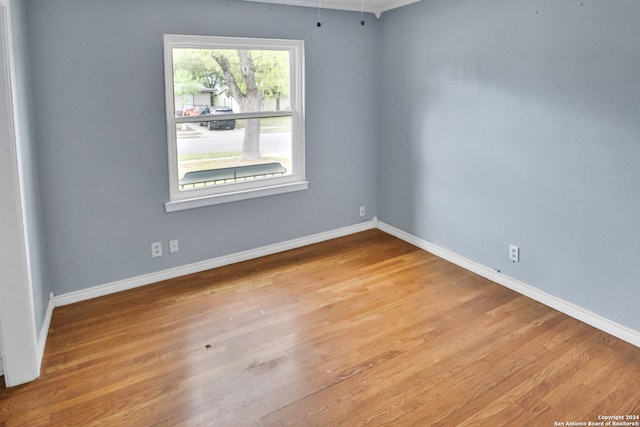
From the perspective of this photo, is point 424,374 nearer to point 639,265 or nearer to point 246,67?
point 639,265

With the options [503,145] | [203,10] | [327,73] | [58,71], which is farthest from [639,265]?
[58,71]

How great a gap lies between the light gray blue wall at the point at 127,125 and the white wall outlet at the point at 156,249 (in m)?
0.04

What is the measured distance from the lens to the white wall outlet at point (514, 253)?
3.40 m

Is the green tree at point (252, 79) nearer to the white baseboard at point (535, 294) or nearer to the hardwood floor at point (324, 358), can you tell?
the hardwood floor at point (324, 358)

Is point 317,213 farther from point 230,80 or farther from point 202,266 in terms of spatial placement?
point 230,80

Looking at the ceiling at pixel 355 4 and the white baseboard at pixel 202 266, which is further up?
the ceiling at pixel 355 4

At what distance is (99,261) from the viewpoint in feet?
11.1

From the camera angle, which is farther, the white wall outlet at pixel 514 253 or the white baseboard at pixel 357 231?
the white wall outlet at pixel 514 253

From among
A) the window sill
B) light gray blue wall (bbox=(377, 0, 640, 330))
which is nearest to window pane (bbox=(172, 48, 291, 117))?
the window sill

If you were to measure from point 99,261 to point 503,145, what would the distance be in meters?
3.17

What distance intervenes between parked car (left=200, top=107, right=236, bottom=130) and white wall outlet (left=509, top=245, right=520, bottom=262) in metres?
2.46

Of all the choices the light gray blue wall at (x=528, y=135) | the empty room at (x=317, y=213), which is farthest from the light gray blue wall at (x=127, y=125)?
the light gray blue wall at (x=528, y=135)

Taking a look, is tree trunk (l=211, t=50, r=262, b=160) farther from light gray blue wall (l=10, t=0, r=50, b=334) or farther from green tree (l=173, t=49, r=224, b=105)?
light gray blue wall (l=10, t=0, r=50, b=334)

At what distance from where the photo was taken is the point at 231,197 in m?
3.86
